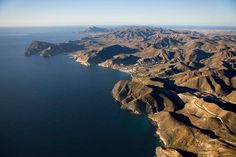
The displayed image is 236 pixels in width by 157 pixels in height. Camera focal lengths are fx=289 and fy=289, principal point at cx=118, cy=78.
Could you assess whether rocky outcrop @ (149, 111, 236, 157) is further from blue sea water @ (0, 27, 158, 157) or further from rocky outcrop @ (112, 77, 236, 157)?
blue sea water @ (0, 27, 158, 157)

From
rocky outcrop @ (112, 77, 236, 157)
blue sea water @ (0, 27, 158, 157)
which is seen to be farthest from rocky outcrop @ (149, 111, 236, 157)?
blue sea water @ (0, 27, 158, 157)

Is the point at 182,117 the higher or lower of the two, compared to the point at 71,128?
lower

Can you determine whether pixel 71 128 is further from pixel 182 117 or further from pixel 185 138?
pixel 182 117

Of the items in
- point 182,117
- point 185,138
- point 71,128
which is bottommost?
point 182,117

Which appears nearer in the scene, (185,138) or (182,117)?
(185,138)

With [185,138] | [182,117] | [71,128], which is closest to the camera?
[185,138]

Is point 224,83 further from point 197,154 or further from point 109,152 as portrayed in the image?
point 109,152

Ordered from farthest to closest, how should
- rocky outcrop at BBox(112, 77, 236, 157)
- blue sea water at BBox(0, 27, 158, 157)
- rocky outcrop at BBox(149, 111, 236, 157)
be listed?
1. blue sea water at BBox(0, 27, 158, 157)
2. rocky outcrop at BBox(112, 77, 236, 157)
3. rocky outcrop at BBox(149, 111, 236, 157)

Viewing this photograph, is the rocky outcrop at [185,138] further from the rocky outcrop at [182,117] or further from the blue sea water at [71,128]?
the blue sea water at [71,128]

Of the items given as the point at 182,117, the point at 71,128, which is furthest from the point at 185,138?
the point at 71,128

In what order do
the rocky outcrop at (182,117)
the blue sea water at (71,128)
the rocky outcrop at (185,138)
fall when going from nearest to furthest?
the rocky outcrop at (185,138) → the rocky outcrop at (182,117) → the blue sea water at (71,128)

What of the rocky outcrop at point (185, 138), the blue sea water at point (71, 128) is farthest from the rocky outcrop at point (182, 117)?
the blue sea water at point (71, 128)

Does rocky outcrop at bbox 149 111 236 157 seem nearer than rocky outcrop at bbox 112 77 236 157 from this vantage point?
Yes
